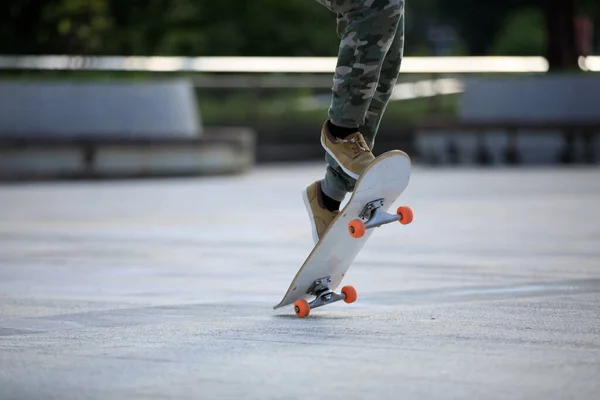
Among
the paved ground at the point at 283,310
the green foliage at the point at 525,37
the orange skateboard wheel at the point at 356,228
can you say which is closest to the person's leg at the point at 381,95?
the orange skateboard wheel at the point at 356,228

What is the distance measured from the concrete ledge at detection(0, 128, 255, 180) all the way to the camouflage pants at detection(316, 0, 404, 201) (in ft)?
35.6

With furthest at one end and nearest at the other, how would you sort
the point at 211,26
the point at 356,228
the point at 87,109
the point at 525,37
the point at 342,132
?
the point at 525,37
the point at 211,26
the point at 87,109
the point at 342,132
the point at 356,228

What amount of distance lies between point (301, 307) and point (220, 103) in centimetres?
1705

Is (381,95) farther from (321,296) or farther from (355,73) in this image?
(321,296)

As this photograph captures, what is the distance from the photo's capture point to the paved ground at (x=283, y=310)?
11.9 feet

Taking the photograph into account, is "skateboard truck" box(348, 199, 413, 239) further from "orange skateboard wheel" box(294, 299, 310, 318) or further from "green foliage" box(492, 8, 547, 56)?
"green foliage" box(492, 8, 547, 56)

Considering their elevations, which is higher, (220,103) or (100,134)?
(220,103)

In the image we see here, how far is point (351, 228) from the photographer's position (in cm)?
482

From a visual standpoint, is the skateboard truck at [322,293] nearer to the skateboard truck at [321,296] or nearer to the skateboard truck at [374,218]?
the skateboard truck at [321,296]

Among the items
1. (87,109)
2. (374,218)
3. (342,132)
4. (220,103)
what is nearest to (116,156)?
(87,109)

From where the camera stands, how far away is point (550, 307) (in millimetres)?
5141

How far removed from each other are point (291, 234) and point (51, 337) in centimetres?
471

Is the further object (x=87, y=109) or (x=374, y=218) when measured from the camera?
(x=87, y=109)

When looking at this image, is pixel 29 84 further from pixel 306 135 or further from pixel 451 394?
pixel 451 394
